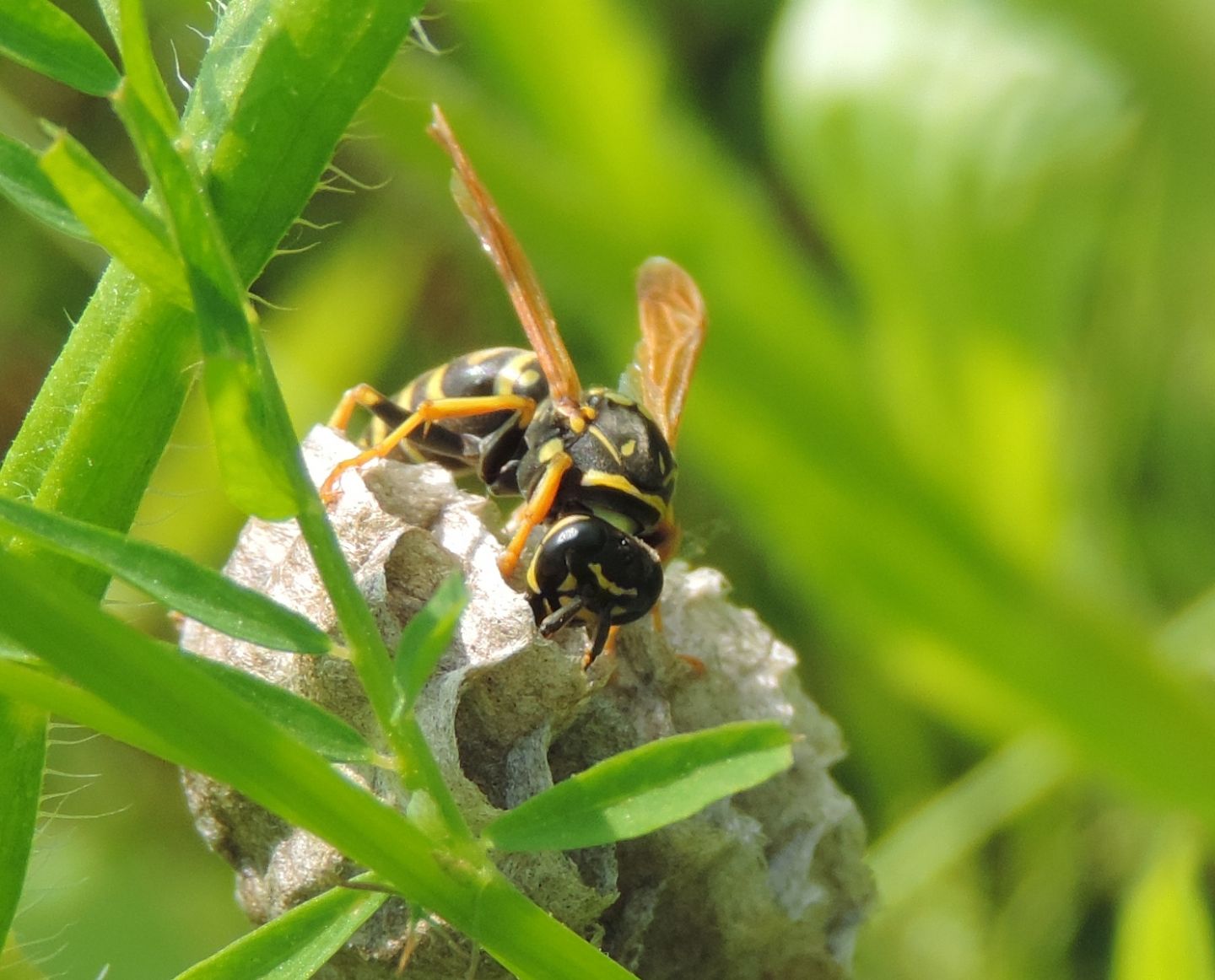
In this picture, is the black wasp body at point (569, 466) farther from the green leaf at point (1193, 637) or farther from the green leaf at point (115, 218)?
the green leaf at point (1193, 637)

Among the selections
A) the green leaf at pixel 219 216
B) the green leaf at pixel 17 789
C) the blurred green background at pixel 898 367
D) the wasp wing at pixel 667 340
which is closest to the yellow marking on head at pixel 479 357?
the wasp wing at pixel 667 340

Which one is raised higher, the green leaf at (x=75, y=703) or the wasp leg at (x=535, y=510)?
the green leaf at (x=75, y=703)

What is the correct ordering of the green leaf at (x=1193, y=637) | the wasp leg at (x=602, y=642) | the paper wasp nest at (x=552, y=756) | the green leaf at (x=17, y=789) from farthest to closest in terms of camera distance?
the green leaf at (x=1193, y=637)
the wasp leg at (x=602, y=642)
the paper wasp nest at (x=552, y=756)
the green leaf at (x=17, y=789)

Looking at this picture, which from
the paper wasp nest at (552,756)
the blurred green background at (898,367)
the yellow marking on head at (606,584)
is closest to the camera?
the paper wasp nest at (552,756)

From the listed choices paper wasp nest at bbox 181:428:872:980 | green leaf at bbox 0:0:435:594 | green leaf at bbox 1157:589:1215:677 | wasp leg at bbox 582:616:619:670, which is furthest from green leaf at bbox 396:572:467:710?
green leaf at bbox 1157:589:1215:677

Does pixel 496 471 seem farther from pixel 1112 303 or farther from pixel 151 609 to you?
pixel 1112 303

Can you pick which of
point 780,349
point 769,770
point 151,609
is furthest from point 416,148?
point 769,770

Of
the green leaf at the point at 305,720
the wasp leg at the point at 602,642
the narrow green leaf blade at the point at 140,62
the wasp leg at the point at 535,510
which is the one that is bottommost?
the wasp leg at the point at 535,510
